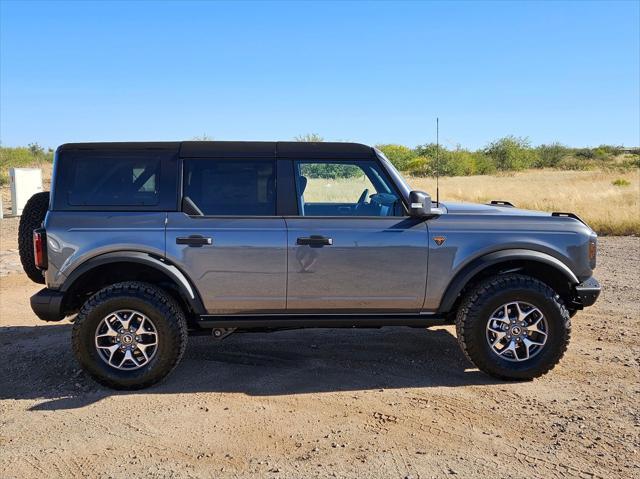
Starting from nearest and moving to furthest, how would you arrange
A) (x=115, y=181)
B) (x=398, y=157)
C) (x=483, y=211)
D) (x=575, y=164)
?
(x=115, y=181), (x=483, y=211), (x=398, y=157), (x=575, y=164)

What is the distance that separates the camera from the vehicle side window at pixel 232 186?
468cm

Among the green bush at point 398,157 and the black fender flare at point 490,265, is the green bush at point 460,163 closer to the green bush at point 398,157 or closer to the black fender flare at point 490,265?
the green bush at point 398,157

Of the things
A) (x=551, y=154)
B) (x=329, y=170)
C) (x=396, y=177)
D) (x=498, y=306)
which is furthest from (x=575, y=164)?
(x=329, y=170)

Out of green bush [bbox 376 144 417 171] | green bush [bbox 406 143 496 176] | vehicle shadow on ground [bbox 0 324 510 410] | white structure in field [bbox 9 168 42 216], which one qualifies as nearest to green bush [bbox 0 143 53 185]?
white structure in field [bbox 9 168 42 216]

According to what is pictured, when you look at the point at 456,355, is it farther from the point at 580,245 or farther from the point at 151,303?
the point at 151,303

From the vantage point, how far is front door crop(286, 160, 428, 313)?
180 inches

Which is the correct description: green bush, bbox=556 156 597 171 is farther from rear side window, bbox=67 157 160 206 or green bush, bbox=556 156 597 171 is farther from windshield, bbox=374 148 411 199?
rear side window, bbox=67 157 160 206

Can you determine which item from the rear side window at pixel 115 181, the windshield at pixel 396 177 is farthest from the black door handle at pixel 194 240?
the windshield at pixel 396 177

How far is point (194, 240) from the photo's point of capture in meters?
4.54

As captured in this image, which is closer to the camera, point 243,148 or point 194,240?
point 194,240

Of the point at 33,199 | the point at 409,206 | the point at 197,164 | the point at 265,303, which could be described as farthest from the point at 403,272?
the point at 33,199

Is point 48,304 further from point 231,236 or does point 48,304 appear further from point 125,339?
point 231,236

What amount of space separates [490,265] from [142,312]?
108 inches

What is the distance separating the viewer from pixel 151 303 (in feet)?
14.9
